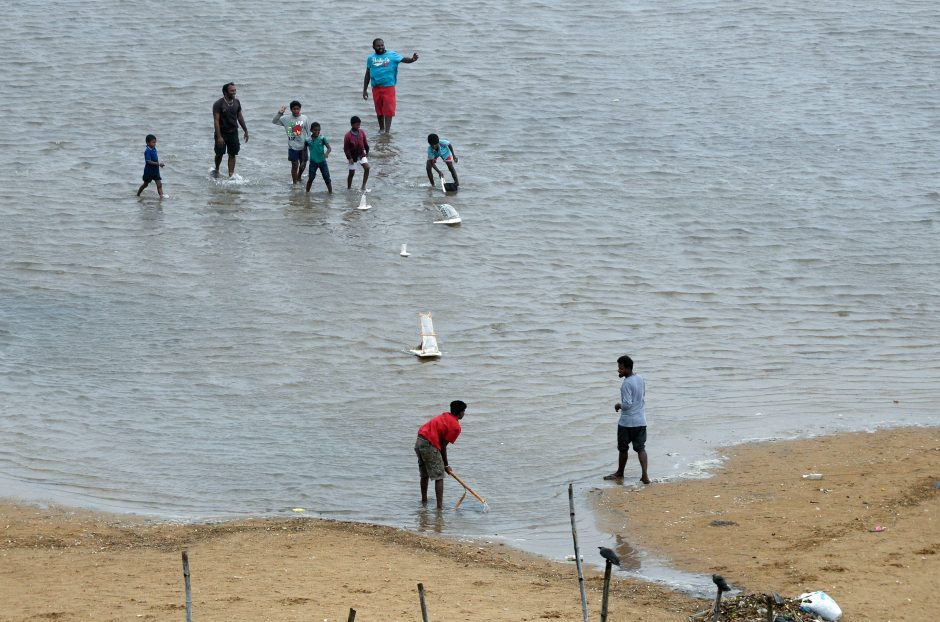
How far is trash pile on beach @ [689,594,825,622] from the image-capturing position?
8.61 metres

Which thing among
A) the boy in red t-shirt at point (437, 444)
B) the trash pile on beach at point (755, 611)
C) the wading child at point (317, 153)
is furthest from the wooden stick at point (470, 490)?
the wading child at point (317, 153)

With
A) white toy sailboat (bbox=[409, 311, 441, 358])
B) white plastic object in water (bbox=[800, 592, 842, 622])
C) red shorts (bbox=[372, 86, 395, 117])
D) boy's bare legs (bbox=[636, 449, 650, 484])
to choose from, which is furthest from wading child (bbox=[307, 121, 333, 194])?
white plastic object in water (bbox=[800, 592, 842, 622])

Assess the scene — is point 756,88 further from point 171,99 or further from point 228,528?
point 228,528

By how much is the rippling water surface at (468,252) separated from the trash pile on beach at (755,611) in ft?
7.72

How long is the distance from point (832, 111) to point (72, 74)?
618 inches

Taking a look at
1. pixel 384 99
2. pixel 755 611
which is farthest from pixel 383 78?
pixel 755 611

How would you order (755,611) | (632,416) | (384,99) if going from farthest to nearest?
(384,99) → (632,416) → (755,611)

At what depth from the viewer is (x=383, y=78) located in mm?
21719

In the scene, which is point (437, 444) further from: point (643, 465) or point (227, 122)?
point (227, 122)

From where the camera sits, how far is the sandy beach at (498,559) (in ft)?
29.7

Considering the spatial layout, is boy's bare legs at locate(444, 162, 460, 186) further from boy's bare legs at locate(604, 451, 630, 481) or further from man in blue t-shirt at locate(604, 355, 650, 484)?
boy's bare legs at locate(604, 451, 630, 481)

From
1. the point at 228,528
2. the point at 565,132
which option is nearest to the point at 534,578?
the point at 228,528

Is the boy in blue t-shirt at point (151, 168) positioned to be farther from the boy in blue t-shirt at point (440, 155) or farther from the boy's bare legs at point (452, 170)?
the boy's bare legs at point (452, 170)

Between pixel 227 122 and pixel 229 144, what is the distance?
50cm
